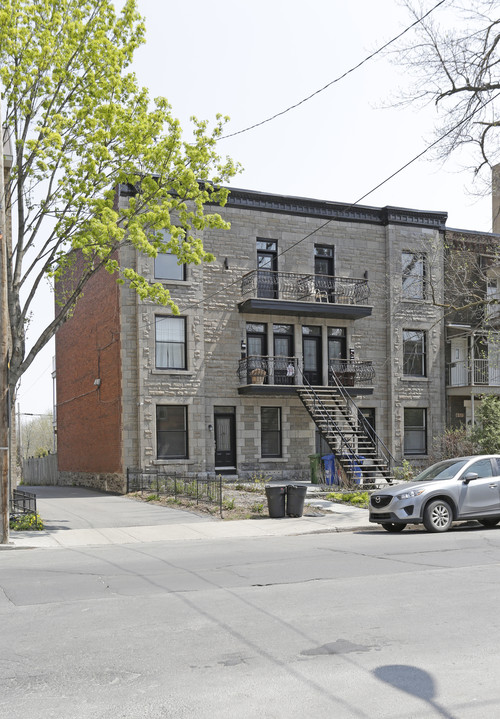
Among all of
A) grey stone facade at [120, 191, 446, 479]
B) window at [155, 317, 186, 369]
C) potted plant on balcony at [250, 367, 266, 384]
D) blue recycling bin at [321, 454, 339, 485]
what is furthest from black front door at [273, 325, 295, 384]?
blue recycling bin at [321, 454, 339, 485]

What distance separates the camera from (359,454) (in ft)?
77.6

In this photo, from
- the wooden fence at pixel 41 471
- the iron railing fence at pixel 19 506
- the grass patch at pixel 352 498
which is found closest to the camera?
the iron railing fence at pixel 19 506

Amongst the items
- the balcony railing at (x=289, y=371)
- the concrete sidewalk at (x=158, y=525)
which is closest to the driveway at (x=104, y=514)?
the concrete sidewalk at (x=158, y=525)

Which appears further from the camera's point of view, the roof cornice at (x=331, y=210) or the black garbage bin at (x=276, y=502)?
the roof cornice at (x=331, y=210)

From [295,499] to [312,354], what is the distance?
38.0ft

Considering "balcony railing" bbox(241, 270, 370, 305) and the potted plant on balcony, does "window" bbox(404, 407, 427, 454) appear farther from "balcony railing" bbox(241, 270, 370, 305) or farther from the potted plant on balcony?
the potted plant on balcony

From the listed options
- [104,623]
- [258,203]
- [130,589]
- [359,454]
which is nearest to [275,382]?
[359,454]

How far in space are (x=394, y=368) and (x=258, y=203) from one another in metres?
8.58

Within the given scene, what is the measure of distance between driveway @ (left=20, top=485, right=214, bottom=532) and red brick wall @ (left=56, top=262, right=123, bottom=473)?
9.64 ft

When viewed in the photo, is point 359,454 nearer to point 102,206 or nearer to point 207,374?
point 207,374

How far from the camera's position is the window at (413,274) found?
3012cm

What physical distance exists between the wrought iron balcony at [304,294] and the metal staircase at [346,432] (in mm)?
2801

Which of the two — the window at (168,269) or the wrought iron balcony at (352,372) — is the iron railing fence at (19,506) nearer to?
the window at (168,269)

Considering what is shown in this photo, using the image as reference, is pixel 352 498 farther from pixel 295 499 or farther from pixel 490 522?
pixel 490 522
